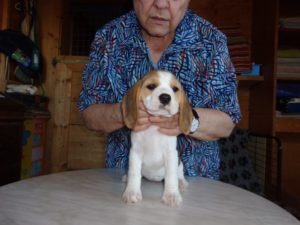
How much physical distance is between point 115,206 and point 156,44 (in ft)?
2.06

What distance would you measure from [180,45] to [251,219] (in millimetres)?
628

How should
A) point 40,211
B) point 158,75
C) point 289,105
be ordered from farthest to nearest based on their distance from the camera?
1. point 289,105
2. point 158,75
3. point 40,211

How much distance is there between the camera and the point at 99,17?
3.32 m

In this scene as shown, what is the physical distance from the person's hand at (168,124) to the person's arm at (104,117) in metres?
0.18

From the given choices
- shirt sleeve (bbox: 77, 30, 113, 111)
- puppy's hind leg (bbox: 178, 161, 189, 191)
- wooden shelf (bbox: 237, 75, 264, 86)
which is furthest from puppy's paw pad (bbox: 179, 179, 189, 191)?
wooden shelf (bbox: 237, 75, 264, 86)

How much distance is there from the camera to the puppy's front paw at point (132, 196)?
2.76 ft

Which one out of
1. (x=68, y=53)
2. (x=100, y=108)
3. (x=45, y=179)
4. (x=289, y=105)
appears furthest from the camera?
(x=68, y=53)

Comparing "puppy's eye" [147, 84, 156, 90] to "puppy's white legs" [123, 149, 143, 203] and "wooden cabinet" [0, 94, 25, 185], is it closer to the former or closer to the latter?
"puppy's white legs" [123, 149, 143, 203]

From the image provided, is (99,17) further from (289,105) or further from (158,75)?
(158,75)

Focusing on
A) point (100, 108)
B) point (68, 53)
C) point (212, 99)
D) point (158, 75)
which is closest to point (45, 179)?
point (100, 108)

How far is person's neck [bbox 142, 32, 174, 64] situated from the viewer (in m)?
1.23

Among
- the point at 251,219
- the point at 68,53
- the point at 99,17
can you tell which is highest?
the point at 99,17

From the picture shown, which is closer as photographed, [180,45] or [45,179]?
[45,179]

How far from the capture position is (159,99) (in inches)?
32.8
